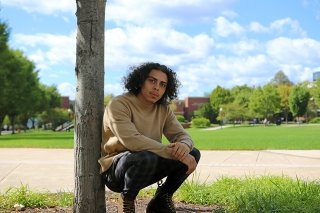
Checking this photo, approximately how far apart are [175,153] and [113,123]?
541 millimetres

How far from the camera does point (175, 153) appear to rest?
11.9 feet

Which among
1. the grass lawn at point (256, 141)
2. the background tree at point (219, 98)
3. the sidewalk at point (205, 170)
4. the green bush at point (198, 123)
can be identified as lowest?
the green bush at point (198, 123)

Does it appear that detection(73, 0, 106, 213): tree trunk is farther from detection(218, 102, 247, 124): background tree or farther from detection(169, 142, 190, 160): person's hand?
detection(218, 102, 247, 124): background tree

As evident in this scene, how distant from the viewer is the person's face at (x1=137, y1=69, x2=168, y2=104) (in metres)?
3.93

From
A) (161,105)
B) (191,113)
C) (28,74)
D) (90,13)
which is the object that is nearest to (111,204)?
(161,105)

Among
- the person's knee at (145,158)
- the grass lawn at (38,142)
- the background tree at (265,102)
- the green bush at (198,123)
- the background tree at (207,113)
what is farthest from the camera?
the background tree at (207,113)

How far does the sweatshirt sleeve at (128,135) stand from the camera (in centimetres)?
362

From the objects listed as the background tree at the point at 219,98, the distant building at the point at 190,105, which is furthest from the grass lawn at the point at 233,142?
the distant building at the point at 190,105

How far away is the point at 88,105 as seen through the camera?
3.97 m

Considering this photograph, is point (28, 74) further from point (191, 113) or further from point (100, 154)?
point (191, 113)

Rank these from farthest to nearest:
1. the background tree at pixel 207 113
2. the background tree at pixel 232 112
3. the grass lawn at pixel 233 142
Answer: the background tree at pixel 207 113, the background tree at pixel 232 112, the grass lawn at pixel 233 142

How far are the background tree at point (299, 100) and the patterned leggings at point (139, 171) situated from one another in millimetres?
90878

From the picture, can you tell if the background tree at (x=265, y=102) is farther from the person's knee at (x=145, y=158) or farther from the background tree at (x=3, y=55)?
the person's knee at (x=145, y=158)

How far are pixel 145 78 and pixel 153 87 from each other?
10 centimetres
